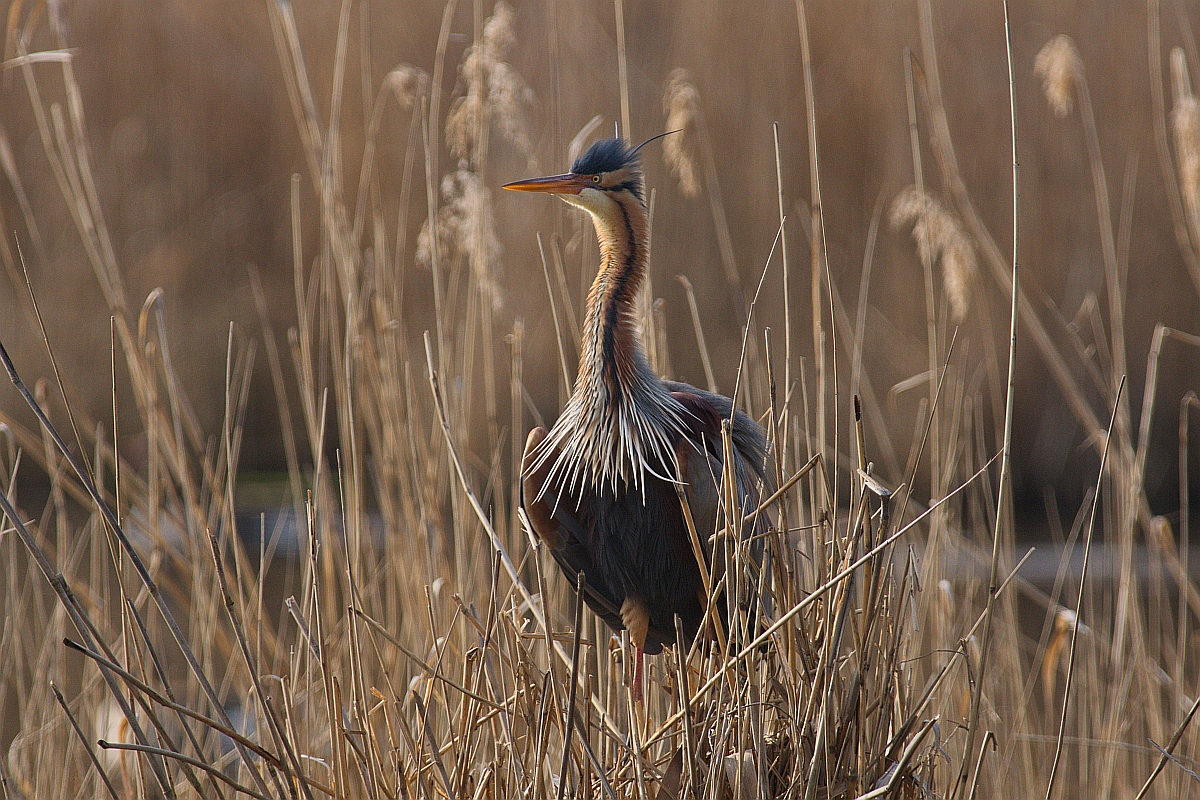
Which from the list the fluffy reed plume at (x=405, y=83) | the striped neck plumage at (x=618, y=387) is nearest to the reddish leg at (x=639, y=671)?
the striped neck plumage at (x=618, y=387)

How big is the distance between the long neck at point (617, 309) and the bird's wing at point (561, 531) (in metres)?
0.19

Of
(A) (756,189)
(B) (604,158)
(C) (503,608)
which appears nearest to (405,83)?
(B) (604,158)

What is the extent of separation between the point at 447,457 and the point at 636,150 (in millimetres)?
846

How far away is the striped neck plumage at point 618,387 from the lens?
2.02 meters

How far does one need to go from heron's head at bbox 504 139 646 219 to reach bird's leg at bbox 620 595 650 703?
74 cm

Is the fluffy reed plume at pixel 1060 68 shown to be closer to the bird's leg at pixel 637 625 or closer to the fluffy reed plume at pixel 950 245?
the fluffy reed plume at pixel 950 245

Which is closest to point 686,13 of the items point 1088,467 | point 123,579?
point 1088,467

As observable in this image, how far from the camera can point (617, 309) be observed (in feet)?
6.68

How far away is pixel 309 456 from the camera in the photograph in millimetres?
5570

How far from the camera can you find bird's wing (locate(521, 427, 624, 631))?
2.11 meters

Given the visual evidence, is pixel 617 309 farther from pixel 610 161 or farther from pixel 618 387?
pixel 610 161

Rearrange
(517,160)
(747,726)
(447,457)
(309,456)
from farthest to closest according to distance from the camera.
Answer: (309,456) → (517,160) → (447,457) → (747,726)

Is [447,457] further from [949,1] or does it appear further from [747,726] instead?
[949,1]

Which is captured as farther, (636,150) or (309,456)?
(309,456)
